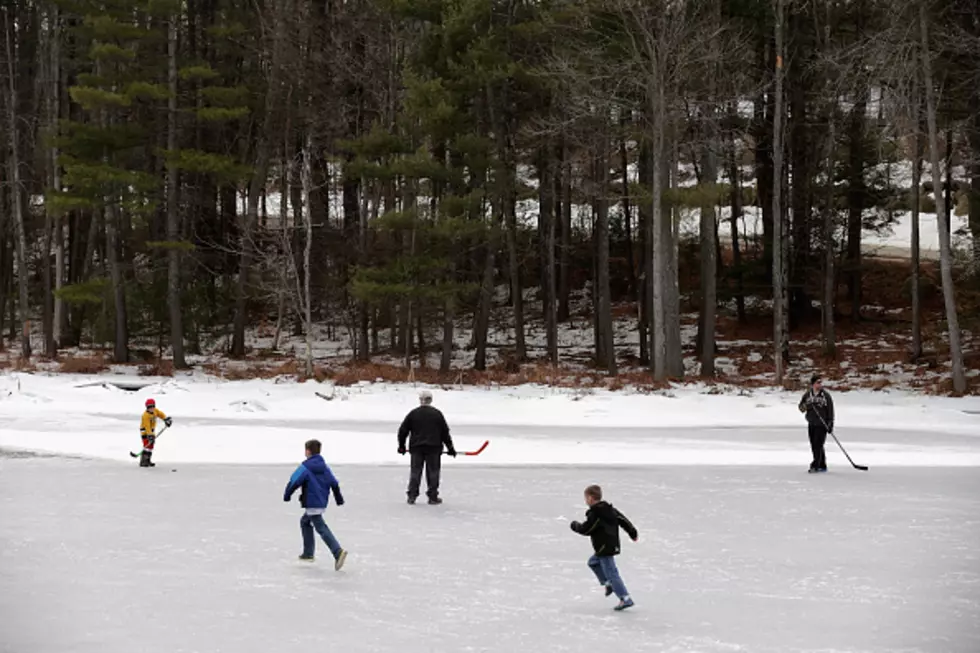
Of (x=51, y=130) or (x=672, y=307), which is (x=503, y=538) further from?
(x=51, y=130)

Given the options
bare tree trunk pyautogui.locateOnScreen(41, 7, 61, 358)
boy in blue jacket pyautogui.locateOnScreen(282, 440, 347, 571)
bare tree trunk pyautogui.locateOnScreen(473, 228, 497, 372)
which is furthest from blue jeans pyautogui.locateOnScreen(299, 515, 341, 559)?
bare tree trunk pyautogui.locateOnScreen(41, 7, 61, 358)

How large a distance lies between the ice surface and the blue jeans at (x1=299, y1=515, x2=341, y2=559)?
0.27 meters

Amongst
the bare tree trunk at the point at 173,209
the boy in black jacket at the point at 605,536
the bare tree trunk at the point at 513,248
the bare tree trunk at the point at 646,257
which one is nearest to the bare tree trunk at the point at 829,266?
the bare tree trunk at the point at 646,257

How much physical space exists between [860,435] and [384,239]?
21.4m

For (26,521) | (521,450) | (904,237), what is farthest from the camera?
(904,237)

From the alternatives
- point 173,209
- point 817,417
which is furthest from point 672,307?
point 173,209

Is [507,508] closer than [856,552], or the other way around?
[856,552]

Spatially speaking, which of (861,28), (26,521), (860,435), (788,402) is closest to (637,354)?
(861,28)

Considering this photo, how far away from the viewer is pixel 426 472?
54.1 ft

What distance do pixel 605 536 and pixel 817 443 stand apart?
9.79 m

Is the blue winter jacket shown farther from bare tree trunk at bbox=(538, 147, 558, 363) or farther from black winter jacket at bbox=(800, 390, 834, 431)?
bare tree trunk at bbox=(538, 147, 558, 363)

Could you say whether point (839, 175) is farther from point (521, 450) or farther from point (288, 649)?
point (288, 649)

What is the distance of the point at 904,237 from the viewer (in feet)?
208

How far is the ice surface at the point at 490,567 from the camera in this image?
9500mm
